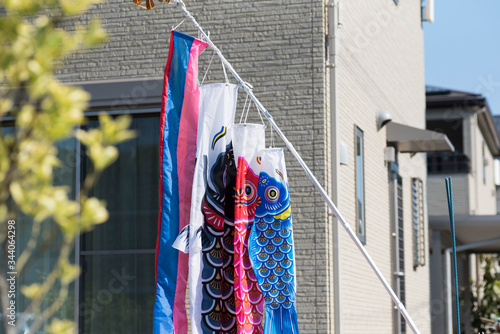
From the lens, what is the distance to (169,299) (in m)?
7.05

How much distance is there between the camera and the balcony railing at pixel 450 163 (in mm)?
24453

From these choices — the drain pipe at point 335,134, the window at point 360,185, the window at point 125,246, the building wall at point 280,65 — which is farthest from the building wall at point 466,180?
the window at point 125,246

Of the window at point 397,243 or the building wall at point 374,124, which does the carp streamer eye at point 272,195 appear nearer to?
the building wall at point 374,124

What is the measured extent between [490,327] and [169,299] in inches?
685

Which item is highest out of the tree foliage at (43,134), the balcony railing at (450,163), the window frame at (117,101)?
the balcony railing at (450,163)

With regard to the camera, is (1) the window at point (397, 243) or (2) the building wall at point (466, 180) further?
(2) the building wall at point (466, 180)

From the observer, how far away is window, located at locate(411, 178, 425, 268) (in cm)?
1609

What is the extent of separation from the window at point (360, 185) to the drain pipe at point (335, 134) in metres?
1.74

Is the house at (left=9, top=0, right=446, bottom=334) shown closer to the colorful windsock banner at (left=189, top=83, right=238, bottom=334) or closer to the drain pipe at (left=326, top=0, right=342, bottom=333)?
the drain pipe at (left=326, top=0, right=342, bottom=333)

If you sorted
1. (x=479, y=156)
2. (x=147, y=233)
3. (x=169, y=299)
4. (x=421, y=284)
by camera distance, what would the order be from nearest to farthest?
1. (x=169, y=299)
2. (x=147, y=233)
3. (x=421, y=284)
4. (x=479, y=156)

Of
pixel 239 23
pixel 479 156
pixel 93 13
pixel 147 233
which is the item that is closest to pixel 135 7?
pixel 93 13

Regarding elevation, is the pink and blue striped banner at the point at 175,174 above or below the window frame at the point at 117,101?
below

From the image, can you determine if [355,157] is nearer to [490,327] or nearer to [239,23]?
[239,23]

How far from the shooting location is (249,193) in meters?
7.28
